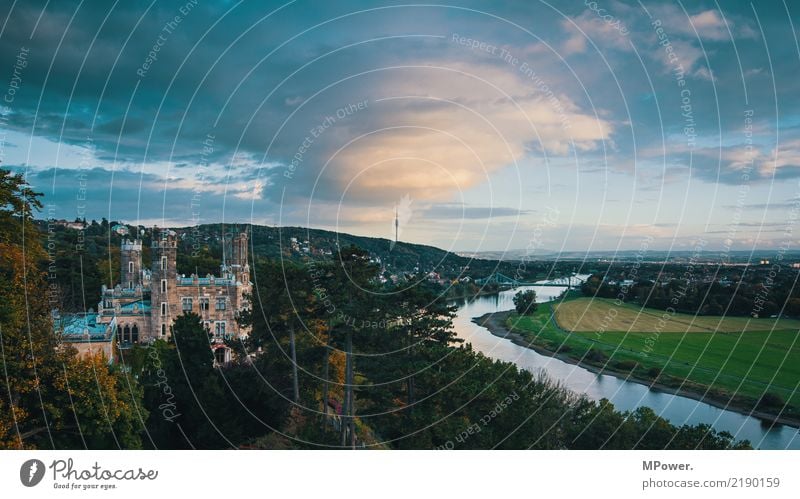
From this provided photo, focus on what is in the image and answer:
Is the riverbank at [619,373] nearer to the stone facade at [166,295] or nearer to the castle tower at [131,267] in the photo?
the stone facade at [166,295]

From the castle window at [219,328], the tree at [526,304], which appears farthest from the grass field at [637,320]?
the castle window at [219,328]

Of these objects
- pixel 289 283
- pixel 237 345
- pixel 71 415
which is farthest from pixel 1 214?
pixel 237 345
